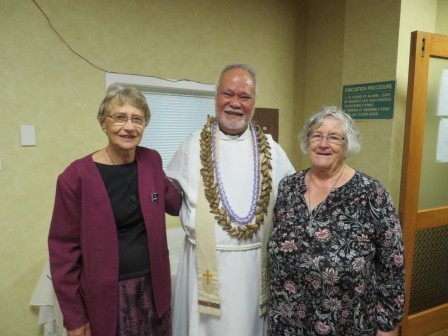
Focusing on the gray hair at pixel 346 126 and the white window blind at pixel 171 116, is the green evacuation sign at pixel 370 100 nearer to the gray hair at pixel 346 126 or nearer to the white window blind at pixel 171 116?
the white window blind at pixel 171 116

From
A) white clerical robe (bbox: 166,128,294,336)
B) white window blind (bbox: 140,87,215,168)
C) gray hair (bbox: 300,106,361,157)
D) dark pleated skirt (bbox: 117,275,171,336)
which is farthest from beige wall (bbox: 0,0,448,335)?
gray hair (bbox: 300,106,361,157)

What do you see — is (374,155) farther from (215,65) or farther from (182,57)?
(182,57)

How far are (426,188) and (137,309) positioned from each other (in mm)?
2142

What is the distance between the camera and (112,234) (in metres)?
1.21

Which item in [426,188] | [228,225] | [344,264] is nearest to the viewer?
[344,264]

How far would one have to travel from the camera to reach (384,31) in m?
2.45

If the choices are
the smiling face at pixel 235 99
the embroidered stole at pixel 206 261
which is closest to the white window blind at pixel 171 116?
the smiling face at pixel 235 99

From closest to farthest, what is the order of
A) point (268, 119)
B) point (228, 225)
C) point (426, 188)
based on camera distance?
point (228, 225)
point (426, 188)
point (268, 119)

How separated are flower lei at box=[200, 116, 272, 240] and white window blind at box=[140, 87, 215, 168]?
44.9 inches

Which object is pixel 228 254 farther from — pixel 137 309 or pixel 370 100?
pixel 370 100

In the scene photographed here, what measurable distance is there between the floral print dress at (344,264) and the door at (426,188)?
102 cm

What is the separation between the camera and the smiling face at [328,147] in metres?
1.29

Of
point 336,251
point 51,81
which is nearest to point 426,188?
Result: point 336,251

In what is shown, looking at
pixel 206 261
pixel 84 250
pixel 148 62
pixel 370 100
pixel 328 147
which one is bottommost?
pixel 206 261
